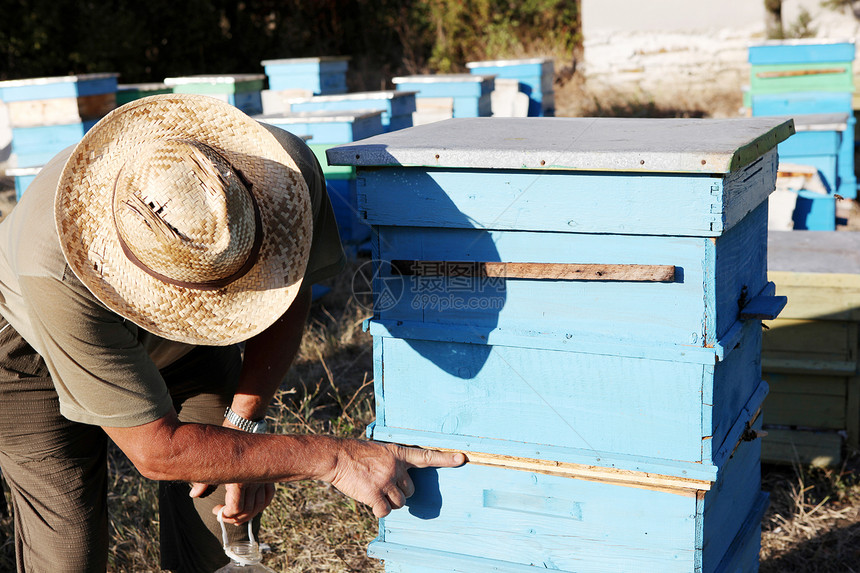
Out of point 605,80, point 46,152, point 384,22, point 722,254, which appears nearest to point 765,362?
point 722,254

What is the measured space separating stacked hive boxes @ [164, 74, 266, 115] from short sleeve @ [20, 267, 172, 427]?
5065 mm

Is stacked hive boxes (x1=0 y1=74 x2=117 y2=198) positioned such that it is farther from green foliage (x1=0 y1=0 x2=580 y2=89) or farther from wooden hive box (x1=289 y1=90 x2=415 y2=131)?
green foliage (x1=0 y1=0 x2=580 y2=89)

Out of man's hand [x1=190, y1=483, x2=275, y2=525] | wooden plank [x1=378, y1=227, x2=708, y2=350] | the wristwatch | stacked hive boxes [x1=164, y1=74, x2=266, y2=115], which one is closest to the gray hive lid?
wooden plank [x1=378, y1=227, x2=708, y2=350]

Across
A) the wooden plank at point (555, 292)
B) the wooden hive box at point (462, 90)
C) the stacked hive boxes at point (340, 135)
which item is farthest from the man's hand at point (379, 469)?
the wooden hive box at point (462, 90)

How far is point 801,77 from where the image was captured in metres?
6.26

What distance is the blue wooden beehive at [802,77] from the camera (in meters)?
6.14

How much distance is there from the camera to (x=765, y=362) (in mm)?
3037

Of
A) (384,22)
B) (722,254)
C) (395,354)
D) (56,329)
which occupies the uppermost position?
(384,22)

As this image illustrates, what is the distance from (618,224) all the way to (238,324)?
764 mm

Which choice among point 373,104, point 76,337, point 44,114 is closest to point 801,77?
point 373,104

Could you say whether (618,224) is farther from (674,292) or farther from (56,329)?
(56,329)

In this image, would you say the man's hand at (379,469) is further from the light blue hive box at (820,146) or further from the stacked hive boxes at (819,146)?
the light blue hive box at (820,146)

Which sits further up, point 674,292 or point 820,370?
point 674,292

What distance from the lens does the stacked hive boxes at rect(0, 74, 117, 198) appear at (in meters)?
5.23
